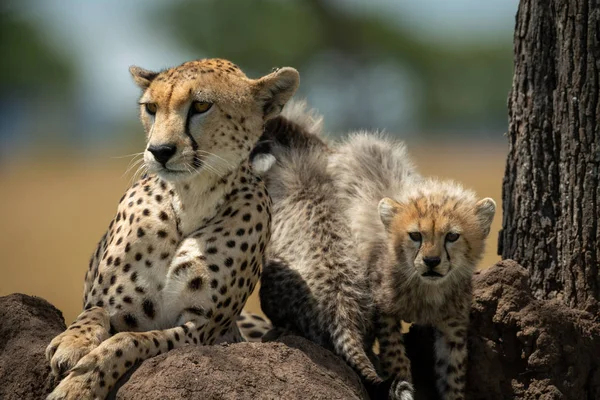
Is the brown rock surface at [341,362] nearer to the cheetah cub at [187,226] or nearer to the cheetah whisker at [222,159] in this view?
the cheetah cub at [187,226]

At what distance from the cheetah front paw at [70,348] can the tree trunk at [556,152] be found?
1888mm

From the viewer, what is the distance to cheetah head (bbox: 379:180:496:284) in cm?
330

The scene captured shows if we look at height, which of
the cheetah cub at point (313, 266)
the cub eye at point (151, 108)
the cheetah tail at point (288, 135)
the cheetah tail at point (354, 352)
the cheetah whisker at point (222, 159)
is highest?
the cheetah tail at point (288, 135)

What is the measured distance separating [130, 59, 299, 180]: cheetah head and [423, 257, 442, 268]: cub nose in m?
0.77

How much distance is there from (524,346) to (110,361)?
5.49 feet

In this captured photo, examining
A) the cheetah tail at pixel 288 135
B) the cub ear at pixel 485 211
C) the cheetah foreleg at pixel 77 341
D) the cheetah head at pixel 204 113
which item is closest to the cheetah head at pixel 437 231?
the cub ear at pixel 485 211

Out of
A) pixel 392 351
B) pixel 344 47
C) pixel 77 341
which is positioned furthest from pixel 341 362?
pixel 344 47

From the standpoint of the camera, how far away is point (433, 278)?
10.8 feet

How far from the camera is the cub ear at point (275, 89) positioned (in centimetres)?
329

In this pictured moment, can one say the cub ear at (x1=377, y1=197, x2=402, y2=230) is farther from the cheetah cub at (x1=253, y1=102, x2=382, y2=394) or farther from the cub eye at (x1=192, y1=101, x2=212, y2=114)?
the cub eye at (x1=192, y1=101, x2=212, y2=114)

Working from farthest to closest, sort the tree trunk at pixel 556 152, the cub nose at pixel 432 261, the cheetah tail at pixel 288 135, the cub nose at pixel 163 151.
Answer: the cheetah tail at pixel 288 135 → the tree trunk at pixel 556 152 → the cub nose at pixel 432 261 → the cub nose at pixel 163 151

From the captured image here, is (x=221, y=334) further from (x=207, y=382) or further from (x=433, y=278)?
(x=433, y=278)

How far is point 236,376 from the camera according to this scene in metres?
2.87

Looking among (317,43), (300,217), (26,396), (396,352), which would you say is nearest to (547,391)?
(396,352)
